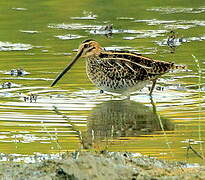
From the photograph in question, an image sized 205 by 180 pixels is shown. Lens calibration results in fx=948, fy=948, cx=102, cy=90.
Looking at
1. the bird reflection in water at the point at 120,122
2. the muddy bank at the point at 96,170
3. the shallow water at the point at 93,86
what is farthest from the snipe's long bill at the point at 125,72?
the muddy bank at the point at 96,170

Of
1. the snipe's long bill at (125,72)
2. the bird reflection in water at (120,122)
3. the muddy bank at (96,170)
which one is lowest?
the bird reflection in water at (120,122)

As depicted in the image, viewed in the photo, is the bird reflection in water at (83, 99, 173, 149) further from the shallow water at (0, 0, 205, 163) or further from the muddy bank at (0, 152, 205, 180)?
the muddy bank at (0, 152, 205, 180)

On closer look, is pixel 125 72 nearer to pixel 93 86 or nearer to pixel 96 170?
pixel 93 86

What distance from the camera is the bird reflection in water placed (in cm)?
962

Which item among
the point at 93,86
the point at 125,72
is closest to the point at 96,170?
the point at 125,72

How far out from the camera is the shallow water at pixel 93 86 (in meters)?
9.24

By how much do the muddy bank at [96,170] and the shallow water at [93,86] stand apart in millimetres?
729

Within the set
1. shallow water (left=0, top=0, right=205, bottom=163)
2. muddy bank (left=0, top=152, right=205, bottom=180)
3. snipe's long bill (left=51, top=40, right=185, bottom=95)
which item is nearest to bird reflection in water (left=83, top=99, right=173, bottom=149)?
shallow water (left=0, top=0, right=205, bottom=163)

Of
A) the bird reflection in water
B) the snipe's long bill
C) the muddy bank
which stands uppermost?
the muddy bank

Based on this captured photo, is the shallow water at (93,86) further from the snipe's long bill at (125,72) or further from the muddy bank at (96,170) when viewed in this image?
the muddy bank at (96,170)

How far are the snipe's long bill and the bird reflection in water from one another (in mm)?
283

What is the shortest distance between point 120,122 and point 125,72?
1.74 meters

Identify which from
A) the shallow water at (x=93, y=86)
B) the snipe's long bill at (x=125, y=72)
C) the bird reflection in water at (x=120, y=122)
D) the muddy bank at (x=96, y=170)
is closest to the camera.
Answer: the muddy bank at (x=96, y=170)

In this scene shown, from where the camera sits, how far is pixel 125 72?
474 inches
